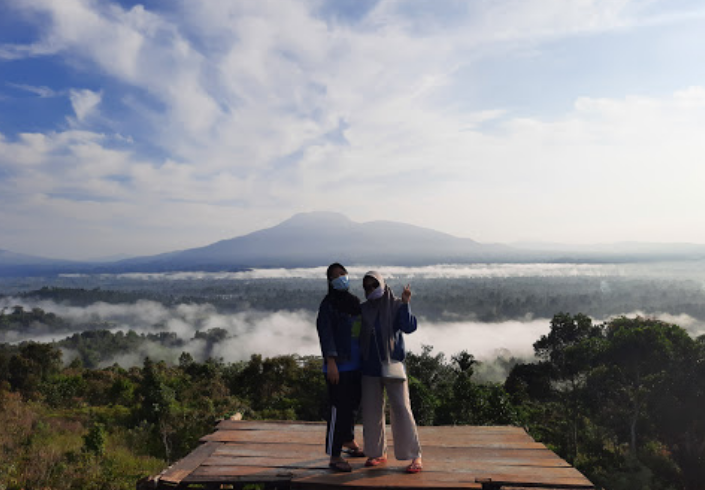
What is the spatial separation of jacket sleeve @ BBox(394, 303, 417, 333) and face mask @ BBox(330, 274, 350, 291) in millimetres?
562

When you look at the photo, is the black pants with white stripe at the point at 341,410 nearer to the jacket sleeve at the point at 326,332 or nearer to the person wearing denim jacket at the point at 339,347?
the person wearing denim jacket at the point at 339,347

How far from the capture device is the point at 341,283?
4453 mm

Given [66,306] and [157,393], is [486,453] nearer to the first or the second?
[157,393]

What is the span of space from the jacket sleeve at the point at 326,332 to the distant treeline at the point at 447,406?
513cm

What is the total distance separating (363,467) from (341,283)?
5.72 feet

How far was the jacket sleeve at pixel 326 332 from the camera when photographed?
4.41m

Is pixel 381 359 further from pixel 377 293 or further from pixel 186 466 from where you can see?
pixel 186 466

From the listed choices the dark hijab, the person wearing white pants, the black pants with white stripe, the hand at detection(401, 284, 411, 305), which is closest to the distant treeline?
the black pants with white stripe

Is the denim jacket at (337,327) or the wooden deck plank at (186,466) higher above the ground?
the denim jacket at (337,327)

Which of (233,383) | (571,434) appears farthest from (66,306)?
(571,434)

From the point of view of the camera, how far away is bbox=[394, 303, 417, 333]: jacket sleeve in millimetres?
4457

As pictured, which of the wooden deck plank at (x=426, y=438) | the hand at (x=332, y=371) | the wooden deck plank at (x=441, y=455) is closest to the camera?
the hand at (x=332, y=371)

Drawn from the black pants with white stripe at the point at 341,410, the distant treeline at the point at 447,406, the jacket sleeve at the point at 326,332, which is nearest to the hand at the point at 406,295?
the jacket sleeve at the point at 326,332

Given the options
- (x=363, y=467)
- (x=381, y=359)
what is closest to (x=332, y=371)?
(x=381, y=359)
